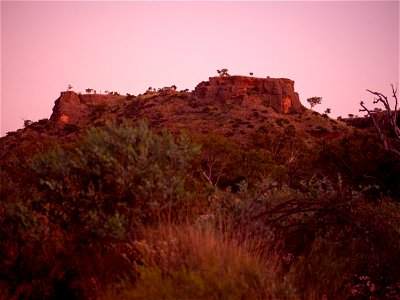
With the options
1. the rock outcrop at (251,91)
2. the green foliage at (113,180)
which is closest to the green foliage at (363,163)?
the green foliage at (113,180)

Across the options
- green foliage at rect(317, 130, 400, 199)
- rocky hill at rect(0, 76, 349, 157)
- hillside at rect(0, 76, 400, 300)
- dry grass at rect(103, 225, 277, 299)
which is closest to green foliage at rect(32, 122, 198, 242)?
hillside at rect(0, 76, 400, 300)

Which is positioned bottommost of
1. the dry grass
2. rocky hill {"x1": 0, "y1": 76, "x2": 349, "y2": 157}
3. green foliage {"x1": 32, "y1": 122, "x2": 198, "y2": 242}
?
the dry grass

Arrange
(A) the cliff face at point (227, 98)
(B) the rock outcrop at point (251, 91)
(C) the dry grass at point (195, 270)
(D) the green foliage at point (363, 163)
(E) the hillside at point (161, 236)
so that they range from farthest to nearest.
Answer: (B) the rock outcrop at point (251, 91), (A) the cliff face at point (227, 98), (D) the green foliage at point (363, 163), (E) the hillside at point (161, 236), (C) the dry grass at point (195, 270)

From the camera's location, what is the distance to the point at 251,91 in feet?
261

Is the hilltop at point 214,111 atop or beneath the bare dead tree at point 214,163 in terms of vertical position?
atop

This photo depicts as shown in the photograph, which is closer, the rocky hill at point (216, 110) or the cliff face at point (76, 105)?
the rocky hill at point (216, 110)

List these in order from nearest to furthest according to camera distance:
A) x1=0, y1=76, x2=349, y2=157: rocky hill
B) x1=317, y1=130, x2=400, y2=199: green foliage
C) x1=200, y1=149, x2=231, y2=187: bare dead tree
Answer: x1=317, y1=130, x2=400, y2=199: green foliage, x1=200, y1=149, x2=231, y2=187: bare dead tree, x1=0, y1=76, x2=349, y2=157: rocky hill

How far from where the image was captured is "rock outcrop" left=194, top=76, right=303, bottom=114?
252 feet

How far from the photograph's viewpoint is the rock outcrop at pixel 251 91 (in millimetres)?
76688

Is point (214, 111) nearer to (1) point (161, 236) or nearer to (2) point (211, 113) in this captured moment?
(2) point (211, 113)

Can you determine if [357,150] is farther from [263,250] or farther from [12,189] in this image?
[12,189]

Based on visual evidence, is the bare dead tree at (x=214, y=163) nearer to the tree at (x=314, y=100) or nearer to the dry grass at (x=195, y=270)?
the dry grass at (x=195, y=270)

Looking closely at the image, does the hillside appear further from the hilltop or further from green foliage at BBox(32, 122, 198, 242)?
the hilltop

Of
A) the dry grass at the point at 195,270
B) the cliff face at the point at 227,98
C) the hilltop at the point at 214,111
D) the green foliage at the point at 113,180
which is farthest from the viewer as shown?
the cliff face at the point at 227,98
